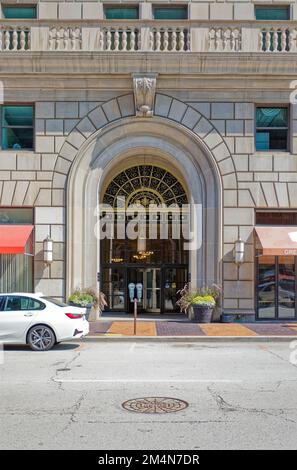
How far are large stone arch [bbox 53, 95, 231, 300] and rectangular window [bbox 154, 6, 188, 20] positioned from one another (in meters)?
3.20

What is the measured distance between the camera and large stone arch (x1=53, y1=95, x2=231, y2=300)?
20719mm

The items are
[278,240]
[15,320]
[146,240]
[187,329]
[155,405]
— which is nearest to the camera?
[155,405]

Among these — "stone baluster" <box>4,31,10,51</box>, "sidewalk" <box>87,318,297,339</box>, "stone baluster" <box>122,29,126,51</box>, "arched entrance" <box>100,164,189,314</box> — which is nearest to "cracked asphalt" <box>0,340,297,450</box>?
"sidewalk" <box>87,318,297,339</box>

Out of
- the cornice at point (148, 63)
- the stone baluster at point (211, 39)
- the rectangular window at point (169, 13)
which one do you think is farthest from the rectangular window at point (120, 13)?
the stone baluster at point (211, 39)

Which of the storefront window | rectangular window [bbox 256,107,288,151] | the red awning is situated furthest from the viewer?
rectangular window [bbox 256,107,288,151]

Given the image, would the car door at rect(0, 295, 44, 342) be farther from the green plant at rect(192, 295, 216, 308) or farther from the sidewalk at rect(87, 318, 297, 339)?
the green plant at rect(192, 295, 216, 308)

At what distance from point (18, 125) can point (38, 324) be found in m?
9.52

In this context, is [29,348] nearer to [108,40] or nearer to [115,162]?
[115,162]

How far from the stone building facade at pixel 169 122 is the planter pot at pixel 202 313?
2.33 ft

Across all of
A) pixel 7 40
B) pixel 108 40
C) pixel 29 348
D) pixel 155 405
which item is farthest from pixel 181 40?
pixel 155 405

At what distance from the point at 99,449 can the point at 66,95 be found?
16477 mm

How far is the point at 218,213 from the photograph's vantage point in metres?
20.7

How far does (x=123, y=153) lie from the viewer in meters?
21.5
